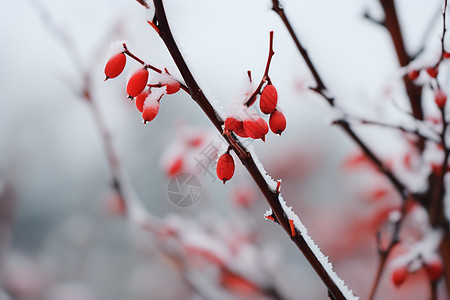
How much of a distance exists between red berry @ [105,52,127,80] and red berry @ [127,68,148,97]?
4 cm

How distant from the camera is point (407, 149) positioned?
1.46 m

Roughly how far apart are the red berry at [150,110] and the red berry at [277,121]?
0.17 meters

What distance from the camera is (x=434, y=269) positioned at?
1.06 meters

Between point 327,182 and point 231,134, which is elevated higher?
point 327,182

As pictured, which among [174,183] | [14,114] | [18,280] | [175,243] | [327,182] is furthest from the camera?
[327,182]

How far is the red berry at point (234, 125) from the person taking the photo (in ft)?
1.66

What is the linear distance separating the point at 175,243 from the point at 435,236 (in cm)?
107

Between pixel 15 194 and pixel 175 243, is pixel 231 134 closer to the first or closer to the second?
pixel 175 243

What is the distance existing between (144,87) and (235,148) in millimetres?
173

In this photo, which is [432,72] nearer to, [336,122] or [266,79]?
[336,122]

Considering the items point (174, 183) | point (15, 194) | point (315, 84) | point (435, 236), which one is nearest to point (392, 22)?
point (315, 84)

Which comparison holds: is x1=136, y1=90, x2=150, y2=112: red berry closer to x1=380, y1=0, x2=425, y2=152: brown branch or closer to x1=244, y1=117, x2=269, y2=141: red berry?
x1=244, y1=117, x2=269, y2=141: red berry

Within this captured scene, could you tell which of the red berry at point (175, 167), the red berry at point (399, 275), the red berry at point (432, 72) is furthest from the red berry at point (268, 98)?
the red berry at point (175, 167)

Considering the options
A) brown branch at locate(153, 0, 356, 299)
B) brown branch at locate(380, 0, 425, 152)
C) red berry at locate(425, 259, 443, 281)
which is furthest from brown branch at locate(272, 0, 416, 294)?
brown branch at locate(153, 0, 356, 299)
